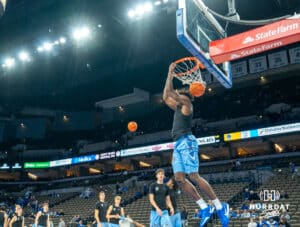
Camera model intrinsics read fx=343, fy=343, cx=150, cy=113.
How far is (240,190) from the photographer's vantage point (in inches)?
830

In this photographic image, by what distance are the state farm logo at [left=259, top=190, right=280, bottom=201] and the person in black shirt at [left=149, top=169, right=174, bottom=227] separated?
12.4 meters

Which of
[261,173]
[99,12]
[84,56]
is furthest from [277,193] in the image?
[84,56]

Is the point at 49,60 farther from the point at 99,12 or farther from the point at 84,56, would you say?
the point at 99,12

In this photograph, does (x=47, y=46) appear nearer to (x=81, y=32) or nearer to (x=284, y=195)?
(x=81, y=32)

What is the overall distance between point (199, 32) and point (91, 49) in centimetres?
2119

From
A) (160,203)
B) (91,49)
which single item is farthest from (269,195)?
(91,49)

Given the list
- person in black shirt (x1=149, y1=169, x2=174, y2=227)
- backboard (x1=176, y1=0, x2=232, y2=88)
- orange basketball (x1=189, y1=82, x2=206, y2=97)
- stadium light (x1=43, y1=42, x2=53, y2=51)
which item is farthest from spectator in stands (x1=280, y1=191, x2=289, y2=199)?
stadium light (x1=43, y1=42, x2=53, y2=51)

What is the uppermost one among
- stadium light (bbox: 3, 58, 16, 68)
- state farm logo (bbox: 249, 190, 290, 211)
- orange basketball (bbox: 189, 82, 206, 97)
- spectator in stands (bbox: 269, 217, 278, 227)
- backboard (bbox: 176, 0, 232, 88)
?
stadium light (bbox: 3, 58, 16, 68)

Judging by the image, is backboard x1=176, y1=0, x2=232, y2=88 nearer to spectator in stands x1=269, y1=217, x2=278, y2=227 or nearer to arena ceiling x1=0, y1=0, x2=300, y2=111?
arena ceiling x1=0, y1=0, x2=300, y2=111

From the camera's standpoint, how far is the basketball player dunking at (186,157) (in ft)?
17.3

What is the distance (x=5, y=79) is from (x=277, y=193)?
26636 millimetres

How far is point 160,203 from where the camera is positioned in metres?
7.27

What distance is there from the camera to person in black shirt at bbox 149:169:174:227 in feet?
22.5

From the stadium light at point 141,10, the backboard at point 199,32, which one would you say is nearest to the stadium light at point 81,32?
the stadium light at point 141,10
